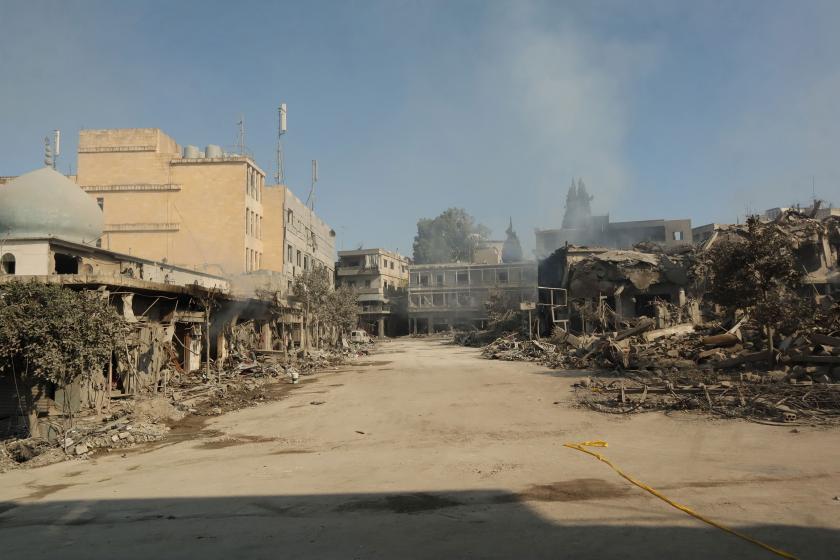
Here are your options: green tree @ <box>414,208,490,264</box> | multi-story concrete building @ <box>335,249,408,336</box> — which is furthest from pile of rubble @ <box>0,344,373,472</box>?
green tree @ <box>414,208,490,264</box>

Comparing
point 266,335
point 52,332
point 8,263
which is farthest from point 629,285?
point 8,263

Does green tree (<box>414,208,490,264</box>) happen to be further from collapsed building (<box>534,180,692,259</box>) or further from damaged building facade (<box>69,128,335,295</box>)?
damaged building facade (<box>69,128,335,295</box>)

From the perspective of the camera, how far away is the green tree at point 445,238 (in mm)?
94438

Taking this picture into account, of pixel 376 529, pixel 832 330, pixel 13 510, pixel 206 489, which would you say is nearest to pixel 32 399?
pixel 13 510

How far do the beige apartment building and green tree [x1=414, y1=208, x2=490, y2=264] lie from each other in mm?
53214

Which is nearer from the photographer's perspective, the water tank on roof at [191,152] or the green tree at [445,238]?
the water tank on roof at [191,152]

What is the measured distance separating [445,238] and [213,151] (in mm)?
54076

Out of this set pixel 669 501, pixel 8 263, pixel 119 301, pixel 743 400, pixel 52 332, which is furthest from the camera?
Answer: pixel 8 263

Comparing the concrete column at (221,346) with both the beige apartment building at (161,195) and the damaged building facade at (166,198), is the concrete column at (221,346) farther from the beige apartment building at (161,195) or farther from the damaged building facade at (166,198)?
the beige apartment building at (161,195)

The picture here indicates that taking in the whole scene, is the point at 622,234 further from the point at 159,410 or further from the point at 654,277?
the point at 159,410

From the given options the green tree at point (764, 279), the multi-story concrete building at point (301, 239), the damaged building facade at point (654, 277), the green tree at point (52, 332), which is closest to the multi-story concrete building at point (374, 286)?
the multi-story concrete building at point (301, 239)

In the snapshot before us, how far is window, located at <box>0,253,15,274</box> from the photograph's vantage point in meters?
23.8

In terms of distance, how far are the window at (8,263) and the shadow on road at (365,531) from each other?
21.0 metres

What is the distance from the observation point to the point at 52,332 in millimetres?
12055
